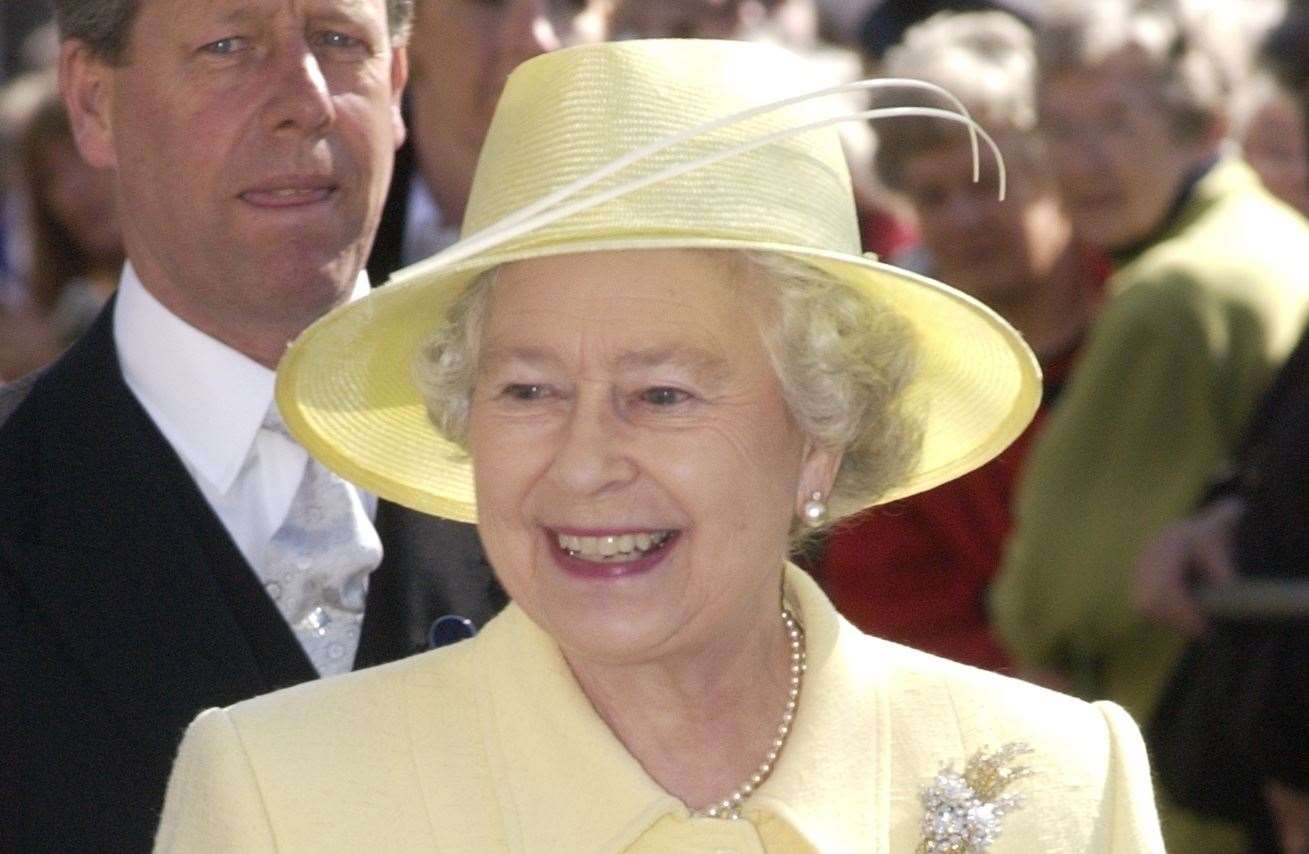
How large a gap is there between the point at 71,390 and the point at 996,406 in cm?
114

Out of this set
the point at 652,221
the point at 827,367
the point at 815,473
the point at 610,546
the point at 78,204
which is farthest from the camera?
the point at 78,204

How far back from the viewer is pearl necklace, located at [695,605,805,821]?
8.53ft

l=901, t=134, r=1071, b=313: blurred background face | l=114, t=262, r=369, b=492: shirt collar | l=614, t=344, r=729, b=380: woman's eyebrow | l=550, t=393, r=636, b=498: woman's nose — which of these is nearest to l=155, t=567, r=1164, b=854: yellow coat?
l=550, t=393, r=636, b=498: woman's nose

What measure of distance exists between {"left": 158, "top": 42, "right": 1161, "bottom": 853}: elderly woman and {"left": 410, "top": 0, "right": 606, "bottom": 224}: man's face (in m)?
2.52

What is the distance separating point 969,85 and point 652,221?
3.17 meters

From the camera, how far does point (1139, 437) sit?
4.89 metres

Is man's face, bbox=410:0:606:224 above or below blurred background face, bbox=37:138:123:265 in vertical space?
above

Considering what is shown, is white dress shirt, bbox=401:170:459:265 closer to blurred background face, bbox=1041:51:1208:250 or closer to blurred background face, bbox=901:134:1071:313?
blurred background face, bbox=901:134:1071:313

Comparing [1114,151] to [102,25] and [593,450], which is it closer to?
[102,25]

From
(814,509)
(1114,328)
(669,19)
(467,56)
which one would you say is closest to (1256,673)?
(1114,328)

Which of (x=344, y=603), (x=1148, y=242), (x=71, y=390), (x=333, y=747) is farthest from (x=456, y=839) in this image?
(x=1148, y=242)

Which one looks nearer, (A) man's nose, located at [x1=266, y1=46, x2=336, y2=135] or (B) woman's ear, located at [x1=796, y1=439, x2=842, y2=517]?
(B) woman's ear, located at [x1=796, y1=439, x2=842, y2=517]

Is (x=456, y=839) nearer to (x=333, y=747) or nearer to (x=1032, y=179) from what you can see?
(x=333, y=747)

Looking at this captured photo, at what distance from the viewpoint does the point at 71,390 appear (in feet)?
10.2
